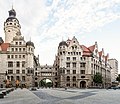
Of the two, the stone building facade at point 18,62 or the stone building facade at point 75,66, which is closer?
the stone building facade at point 18,62

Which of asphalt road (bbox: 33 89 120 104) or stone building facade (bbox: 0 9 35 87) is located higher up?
stone building facade (bbox: 0 9 35 87)

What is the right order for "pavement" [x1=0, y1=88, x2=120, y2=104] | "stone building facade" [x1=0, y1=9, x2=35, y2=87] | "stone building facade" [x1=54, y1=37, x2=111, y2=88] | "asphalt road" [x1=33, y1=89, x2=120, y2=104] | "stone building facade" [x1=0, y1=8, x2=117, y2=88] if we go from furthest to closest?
1. "stone building facade" [x1=54, y1=37, x2=111, y2=88]
2. "stone building facade" [x1=0, y1=8, x2=117, y2=88]
3. "stone building facade" [x1=0, y1=9, x2=35, y2=87]
4. "pavement" [x1=0, y1=88, x2=120, y2=104]
5. "asphalt road" [x1=33, y1=89, x2=120, y2=104]

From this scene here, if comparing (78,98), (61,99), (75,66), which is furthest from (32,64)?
(61,99)

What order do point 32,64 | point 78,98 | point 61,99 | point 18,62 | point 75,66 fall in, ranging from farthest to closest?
point 75,66
point 32,64
point 18,62
point 78,98
point 61,99

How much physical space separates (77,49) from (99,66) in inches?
841

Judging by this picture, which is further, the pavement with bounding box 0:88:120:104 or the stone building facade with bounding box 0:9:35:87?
the stone building facade with bounding box 0:9:35:87

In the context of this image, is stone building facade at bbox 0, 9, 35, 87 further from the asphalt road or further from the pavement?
the pavement

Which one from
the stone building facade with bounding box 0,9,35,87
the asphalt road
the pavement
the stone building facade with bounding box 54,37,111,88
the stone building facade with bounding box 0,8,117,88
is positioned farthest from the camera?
the stone building facade with bounding box 54,37,111,88

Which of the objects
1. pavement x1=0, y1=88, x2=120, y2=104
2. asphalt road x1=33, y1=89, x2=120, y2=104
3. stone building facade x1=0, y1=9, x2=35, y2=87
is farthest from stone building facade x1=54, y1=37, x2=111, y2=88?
pavement x1=0, y1=88, x2=120, y2=104

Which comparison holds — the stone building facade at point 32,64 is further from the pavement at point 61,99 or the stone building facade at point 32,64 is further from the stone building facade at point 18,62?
the pavement at point 61,99

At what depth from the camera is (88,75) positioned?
12038 cm

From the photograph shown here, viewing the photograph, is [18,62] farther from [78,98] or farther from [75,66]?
[78,98]

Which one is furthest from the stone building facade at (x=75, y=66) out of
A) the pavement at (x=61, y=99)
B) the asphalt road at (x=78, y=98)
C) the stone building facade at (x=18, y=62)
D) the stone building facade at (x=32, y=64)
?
the pavement at (x=61, y=99)

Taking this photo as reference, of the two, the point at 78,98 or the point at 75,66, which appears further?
the point at 75,66
